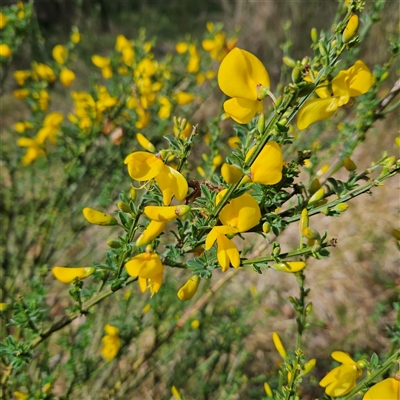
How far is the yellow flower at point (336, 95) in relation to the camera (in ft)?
2.18

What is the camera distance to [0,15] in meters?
1.74

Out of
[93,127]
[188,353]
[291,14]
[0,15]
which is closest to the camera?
[93,127]

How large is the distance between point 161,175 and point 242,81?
0.21m

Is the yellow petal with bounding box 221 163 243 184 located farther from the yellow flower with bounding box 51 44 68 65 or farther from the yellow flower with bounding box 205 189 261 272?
the yellow flower with bounding box 51 44 68 65

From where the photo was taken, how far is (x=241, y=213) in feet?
2.14

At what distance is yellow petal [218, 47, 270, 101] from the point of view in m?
0.64

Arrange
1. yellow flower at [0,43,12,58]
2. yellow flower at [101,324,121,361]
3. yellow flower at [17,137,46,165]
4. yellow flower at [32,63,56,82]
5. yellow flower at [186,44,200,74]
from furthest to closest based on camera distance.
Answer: yellow flower at [186,44,200,74] → yellow flower at [32,63,56,82] → yellow flower at [17,137,46,165] → yellow flower at [0,43,12,58] → yellow flower at [101,324,121,361]

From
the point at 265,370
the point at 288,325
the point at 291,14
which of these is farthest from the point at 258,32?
the point at 265,370

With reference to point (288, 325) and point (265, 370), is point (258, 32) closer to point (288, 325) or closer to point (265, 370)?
point (288, 325)

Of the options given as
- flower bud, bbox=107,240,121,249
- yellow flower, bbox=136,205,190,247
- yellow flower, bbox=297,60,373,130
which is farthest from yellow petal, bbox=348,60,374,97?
flower bud, bbox=107,240,121,249

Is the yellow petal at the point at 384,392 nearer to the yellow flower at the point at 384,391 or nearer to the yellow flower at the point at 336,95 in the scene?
the yellow flower at the point at 384,391

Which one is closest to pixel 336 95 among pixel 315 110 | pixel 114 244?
pixel 315 110

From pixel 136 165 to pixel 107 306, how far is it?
62.7 inches

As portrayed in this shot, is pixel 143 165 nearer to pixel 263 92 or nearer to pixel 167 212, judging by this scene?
pixel 167 212
